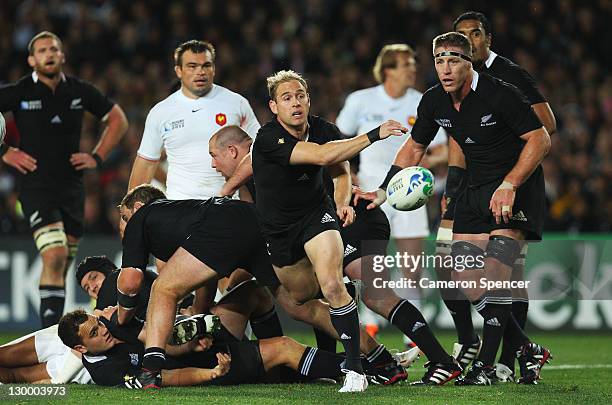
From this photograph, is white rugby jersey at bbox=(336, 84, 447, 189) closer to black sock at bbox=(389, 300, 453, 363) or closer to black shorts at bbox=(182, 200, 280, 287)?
black sock at bbox=(389, 300, 453, 363)

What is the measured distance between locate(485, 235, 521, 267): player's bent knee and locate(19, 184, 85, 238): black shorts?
4436 mm

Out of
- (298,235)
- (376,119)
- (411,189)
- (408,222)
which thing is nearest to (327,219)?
(298,235)

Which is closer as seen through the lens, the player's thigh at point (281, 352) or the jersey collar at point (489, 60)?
the player's thigh at point (281, 352)

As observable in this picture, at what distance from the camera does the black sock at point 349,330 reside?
24.1ft

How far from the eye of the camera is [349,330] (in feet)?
24.1

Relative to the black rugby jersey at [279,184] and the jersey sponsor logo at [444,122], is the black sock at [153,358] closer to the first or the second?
the black rugby jersey at [279,184]

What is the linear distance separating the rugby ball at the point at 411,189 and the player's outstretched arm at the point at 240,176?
1.21 meters

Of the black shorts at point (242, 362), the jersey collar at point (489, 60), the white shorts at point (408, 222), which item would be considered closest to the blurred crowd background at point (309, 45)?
the white shorts at point (408, 222)

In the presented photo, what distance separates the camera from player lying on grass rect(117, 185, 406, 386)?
24.9 ft

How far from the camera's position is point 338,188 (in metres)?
8.11

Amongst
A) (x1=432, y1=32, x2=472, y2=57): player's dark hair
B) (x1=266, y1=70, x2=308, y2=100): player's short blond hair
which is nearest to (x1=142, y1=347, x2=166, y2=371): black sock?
(x1=266, y1=70, x2=308, y2=100): player's short blond hair

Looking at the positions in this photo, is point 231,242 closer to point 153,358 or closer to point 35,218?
point 153,358

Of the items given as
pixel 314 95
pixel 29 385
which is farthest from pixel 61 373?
pixel 314 95

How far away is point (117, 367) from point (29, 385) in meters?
0.64
